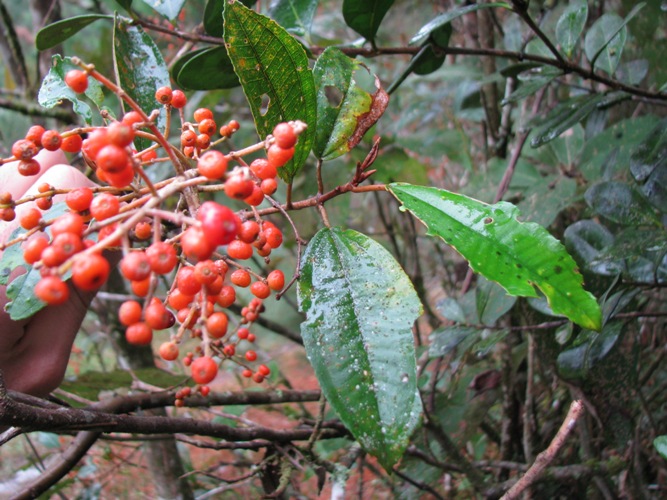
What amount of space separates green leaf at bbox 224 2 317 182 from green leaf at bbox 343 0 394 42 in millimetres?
381

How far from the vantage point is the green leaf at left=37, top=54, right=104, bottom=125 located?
2.73 feet

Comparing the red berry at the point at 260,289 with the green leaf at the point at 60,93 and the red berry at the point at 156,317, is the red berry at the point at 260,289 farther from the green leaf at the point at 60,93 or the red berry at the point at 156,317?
the green leaf at the point at 60,93

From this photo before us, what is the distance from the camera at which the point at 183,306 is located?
25.5 inches

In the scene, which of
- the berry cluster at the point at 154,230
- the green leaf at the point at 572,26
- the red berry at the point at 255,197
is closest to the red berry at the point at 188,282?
the berry cluster at the point at 154,230

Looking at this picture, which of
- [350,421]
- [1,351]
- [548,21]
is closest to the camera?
[350,421]

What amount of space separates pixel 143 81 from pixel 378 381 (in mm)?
652

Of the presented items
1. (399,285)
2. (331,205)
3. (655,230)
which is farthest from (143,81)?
(331,205)

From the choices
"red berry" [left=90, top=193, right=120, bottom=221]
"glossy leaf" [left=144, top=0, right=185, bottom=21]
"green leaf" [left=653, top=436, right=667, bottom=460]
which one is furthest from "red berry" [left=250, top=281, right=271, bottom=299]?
"green leaf" [left=653, top=436, right=667, bottom=460]

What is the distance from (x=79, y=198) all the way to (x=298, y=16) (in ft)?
2.30

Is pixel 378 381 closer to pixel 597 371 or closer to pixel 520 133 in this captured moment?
pixel 597 371

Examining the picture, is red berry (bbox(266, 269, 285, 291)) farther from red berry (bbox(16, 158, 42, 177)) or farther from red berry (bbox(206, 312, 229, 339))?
red berry (bbox(16, 158, 42, 177))

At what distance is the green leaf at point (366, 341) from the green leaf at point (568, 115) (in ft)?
2.21

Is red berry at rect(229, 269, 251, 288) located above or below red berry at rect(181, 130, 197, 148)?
below

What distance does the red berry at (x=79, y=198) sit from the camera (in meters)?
0.61
